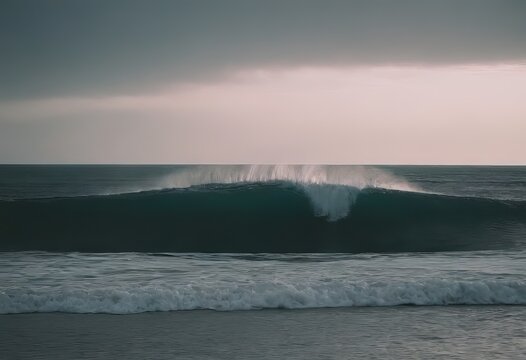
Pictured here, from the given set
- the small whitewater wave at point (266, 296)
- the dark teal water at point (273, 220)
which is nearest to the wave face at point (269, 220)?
the dark teal water at point (273, 220)

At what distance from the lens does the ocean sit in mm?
7207

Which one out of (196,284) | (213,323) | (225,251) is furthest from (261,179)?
(213,323)

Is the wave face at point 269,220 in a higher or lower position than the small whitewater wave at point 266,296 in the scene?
higher

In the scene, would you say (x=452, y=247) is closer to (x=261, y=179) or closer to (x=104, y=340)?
(x=261, y=179)

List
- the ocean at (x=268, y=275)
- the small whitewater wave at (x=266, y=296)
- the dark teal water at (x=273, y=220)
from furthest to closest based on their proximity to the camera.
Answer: the dark teal water at (x=273, y=220)
the small whitewater wave at (x=266, y=296)
the ocean at (x=268, y=275)

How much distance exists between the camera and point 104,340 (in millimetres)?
7270

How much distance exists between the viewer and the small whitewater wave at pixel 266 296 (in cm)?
903

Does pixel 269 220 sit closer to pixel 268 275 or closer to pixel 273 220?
pixel 273 220

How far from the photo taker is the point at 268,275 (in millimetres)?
11047

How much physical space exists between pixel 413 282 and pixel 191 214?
11.0 m

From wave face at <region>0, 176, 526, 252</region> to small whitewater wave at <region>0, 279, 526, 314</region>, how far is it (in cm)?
647

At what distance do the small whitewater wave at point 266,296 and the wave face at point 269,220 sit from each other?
647 cm

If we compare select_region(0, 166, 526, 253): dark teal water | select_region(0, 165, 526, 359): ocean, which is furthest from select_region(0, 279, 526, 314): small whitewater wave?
select_region(0, 166, 526, 253): dark teal water

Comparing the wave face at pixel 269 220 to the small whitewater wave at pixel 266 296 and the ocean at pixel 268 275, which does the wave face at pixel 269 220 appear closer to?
the ocean at pixel 268 275
